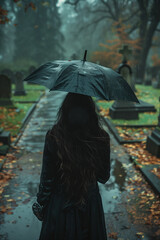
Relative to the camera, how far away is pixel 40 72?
7.67ft

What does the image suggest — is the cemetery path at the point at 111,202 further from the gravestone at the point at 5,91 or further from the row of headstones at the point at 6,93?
the gravestone at the point at 5,91

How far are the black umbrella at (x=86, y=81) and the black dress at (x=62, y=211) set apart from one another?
1.65ft

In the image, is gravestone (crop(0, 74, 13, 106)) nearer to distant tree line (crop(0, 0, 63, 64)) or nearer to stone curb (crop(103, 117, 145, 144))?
stone curb (crop(103, 117, 145, 144))

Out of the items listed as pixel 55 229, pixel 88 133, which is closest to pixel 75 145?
pixel 88 133

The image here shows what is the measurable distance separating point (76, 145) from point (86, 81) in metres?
0.57

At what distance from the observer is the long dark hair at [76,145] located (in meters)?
1.71

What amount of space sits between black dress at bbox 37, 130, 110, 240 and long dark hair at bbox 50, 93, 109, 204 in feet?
0.25

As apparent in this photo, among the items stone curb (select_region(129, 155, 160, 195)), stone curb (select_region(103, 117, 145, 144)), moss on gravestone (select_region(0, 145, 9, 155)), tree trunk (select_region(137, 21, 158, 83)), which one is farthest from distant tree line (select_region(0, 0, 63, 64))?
stone curb (select_region(129, 155, 160, 195))

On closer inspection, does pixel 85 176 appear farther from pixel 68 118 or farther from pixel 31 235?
pixel 31 235

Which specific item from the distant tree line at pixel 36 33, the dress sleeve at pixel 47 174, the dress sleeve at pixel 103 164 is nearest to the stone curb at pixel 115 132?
the dress sleeve at pixel 103 164

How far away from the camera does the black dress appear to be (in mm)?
1754

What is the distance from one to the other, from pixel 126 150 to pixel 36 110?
642 centimetres

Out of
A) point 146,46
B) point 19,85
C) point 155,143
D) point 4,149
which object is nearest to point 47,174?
point 4,149

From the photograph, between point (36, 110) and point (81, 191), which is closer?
point (81, 191)
